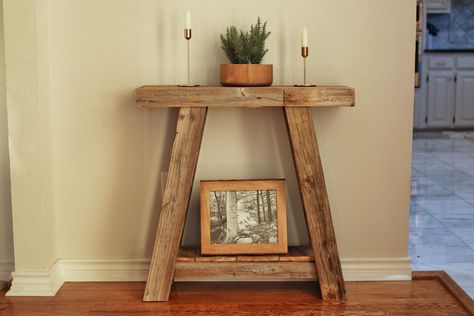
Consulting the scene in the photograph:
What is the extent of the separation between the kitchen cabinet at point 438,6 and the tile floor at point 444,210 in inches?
63.3

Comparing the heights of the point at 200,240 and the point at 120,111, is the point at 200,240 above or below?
below

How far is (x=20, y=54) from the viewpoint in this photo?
9.62 feet

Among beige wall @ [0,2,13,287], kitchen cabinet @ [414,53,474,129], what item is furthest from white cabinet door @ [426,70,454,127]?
→ beige wall @ [0,2,13,287]

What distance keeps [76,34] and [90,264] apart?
0.98 meters

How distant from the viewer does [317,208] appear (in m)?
2.94

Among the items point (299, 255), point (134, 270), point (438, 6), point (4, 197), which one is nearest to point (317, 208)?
point (299, 255)

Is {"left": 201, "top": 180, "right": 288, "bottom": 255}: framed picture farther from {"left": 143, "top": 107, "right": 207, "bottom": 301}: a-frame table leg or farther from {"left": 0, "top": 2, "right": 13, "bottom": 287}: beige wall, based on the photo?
{"left": 0, "top": 2, "right": 13, "bottom": 287}: beige wall

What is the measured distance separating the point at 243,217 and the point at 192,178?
10.8 inches

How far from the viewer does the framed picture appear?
301cm

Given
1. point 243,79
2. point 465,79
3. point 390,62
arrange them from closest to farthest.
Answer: point 243,79 < point 390,62 < point 465,79

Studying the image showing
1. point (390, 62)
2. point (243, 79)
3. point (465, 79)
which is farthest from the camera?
point (465, 79)

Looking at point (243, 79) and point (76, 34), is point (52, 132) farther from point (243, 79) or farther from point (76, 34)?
point (243, 79)

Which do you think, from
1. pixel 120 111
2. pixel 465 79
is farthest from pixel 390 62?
pixel 465 79

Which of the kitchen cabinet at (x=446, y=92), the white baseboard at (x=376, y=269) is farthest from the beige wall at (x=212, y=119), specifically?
the kitchen cabinet at (x=446, y=92)
